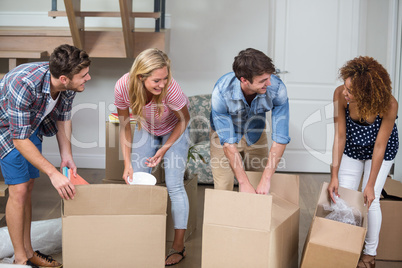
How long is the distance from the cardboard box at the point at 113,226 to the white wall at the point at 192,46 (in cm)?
302

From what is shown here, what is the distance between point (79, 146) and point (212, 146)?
2.76 meters

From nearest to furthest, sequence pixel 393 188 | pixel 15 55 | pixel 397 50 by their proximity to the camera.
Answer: pixel 393 188, pixel 15 55, pixel 397 50

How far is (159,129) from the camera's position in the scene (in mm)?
2531

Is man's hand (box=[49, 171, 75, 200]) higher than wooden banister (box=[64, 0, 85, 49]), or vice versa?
wooden banister (box=[64, 0, 85, 49])

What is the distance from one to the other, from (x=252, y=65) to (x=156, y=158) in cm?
72

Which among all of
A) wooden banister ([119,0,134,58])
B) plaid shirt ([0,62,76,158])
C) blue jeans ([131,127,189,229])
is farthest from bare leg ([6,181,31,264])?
wooden banister ([119,0,134,58])

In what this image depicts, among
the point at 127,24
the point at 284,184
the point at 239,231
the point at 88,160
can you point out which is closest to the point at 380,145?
the point at 284,184

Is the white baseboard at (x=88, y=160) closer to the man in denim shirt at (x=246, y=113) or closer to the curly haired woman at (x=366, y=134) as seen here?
the man in denim shirt at (x=246, y=113)

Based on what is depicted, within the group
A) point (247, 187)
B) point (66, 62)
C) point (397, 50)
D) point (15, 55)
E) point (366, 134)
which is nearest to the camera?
point (66, 62)

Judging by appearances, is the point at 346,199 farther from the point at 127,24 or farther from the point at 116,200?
the point at 127,24

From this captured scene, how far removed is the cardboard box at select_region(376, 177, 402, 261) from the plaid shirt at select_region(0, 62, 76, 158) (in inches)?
71.2

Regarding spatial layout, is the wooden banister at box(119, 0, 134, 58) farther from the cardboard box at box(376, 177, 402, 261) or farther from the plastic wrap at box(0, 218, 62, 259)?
the cardboard box at box(376, 177, 402, 261)

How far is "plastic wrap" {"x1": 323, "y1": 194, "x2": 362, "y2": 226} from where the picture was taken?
88.3 inches

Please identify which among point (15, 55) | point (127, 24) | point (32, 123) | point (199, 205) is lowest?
point (199, 205)
